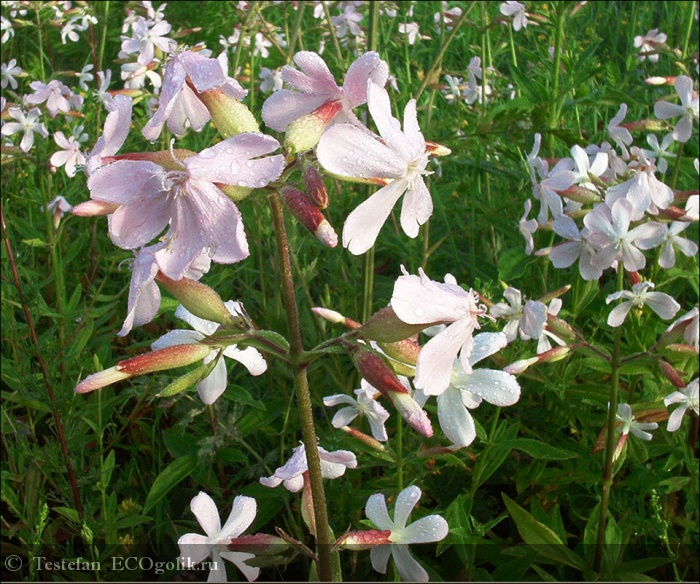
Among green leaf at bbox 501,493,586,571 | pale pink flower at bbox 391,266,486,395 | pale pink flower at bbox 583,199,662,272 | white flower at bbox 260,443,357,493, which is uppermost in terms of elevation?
pale pink flower at bbox 391,266,486,395

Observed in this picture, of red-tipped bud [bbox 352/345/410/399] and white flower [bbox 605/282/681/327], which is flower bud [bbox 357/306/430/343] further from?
white flower [bbox 605/282/681/327]

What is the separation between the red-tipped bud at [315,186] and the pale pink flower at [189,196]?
0.07 metres

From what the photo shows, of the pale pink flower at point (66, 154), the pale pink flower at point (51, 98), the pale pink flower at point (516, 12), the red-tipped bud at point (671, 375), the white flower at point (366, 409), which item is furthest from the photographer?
the pale pink flower at point (516, 12)

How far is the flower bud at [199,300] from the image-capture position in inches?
35.9

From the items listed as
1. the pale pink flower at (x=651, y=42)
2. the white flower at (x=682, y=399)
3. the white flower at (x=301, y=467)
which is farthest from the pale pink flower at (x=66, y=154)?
the pale pink flower at (x=651, y=42)

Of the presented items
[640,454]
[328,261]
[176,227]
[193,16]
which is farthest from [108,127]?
[193,16]

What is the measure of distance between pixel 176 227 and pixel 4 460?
4.26 feet

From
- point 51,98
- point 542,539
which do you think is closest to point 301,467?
point 542,539

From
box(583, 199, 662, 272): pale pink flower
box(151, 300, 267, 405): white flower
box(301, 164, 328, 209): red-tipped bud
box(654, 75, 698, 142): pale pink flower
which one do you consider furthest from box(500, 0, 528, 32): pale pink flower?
box(301, 164, 328, 209): red-tipped bud

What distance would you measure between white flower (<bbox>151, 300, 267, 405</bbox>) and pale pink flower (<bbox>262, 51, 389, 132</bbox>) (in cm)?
26

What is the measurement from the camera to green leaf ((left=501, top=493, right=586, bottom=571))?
142 cm

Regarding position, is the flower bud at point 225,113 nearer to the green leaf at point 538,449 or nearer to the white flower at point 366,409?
the white flower at point 366,409

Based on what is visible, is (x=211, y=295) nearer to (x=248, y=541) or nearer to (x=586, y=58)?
(x=248, y=541)

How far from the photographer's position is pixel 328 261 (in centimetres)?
215
